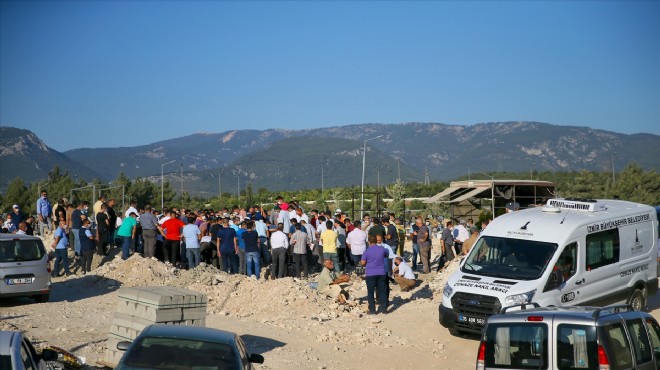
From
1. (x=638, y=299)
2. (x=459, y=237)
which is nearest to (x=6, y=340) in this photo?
(x=638, y=299)

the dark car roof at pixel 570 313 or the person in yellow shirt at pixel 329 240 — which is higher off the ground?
the dark car roof at pixel 570 313

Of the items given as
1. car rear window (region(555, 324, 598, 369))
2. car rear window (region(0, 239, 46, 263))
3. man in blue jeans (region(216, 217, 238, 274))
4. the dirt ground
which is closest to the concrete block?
the dirt ground

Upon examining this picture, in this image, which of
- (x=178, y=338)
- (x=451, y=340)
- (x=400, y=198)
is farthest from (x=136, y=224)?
(x=400, y=198)

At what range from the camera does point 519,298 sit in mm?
15438

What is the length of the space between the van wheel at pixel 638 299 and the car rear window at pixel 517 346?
9.04 m

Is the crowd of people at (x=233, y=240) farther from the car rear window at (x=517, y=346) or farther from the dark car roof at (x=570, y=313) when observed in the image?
the car rear window at (x=517, y=346)

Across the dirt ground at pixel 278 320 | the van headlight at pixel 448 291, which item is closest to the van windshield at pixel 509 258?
the van headlight at pixel 448 291

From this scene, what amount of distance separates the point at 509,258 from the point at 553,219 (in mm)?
1207

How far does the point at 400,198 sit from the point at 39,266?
52669 millimetres

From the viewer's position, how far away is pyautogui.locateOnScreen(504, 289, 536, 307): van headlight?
1535 centimetres

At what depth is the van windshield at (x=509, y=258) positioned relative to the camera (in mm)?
16156

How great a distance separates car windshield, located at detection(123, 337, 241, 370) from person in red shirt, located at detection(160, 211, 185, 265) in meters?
15.8

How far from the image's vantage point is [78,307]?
62.6 ft

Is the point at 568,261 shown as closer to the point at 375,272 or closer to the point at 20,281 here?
the point at 375,272
